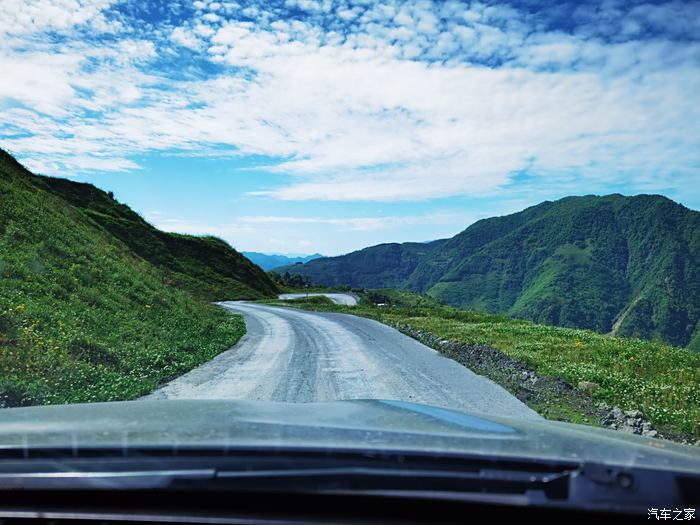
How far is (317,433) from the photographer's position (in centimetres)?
328

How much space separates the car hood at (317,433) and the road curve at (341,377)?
495cm

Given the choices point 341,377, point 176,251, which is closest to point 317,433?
point 341,377

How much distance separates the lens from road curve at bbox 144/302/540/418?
9.78m

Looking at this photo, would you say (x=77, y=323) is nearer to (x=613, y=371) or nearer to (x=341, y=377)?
(x=341, y=377)

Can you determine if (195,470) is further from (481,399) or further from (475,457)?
(481,399)

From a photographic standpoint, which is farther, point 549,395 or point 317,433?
point 549,395

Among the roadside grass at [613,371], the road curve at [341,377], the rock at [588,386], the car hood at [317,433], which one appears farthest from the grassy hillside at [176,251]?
the car hood at [317,433]

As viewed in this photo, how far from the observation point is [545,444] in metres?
3.20

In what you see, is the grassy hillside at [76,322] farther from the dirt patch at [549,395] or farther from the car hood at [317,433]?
the dirt patch at [549,395]

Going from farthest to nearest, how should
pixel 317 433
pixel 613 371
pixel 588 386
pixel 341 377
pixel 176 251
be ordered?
pixel 176 251, pixel 613 371, pixel 341 377, pixel 588 386, pixel 317 433

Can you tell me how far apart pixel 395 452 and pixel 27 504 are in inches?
69.9

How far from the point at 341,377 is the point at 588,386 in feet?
17.1

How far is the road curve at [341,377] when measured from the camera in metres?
9.78

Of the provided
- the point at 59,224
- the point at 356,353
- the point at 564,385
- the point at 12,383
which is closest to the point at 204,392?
the point at 12,383
